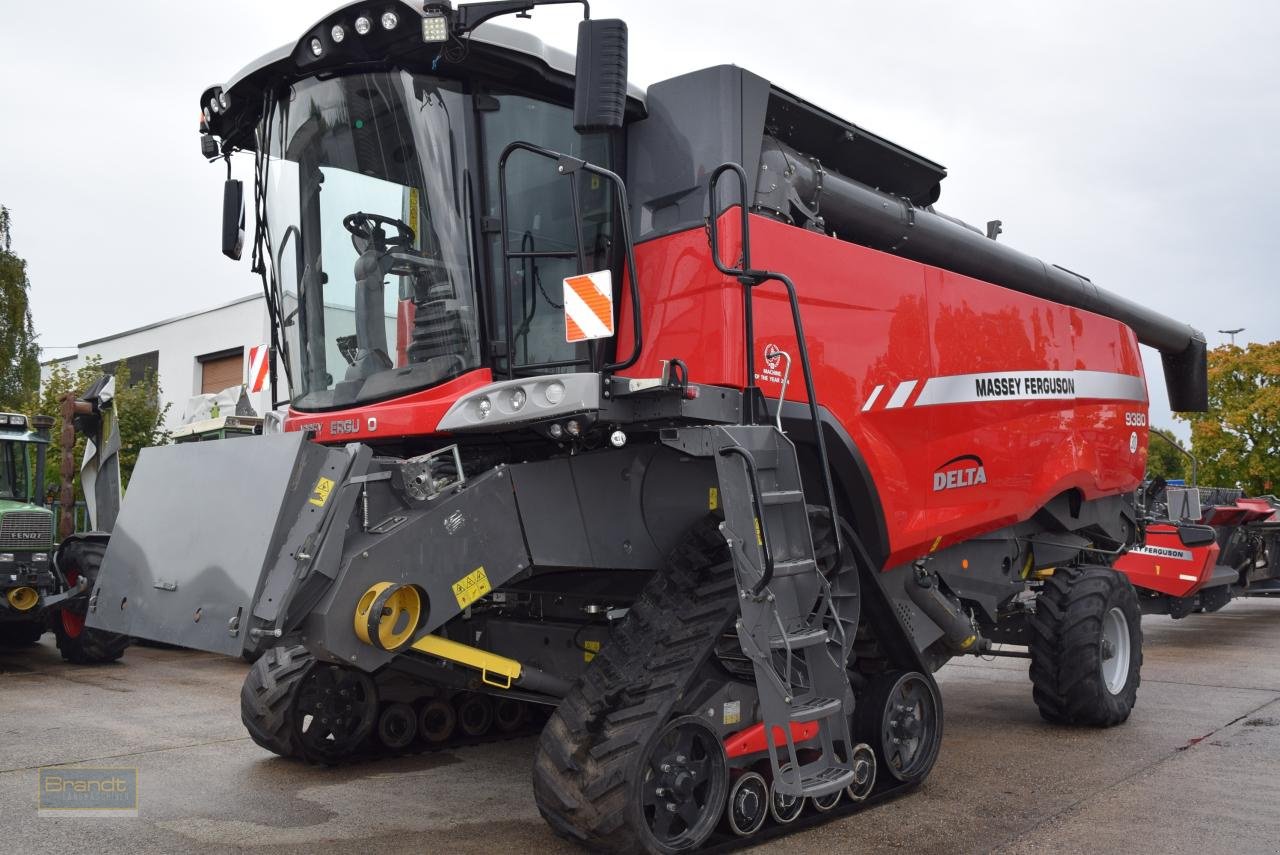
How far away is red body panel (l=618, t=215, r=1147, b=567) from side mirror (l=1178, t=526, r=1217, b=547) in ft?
13.7

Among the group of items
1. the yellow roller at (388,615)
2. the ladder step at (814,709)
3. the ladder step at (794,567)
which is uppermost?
the ladder step at (794,567)

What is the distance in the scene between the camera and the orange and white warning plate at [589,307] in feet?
14.3

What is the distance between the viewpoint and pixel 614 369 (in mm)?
4461

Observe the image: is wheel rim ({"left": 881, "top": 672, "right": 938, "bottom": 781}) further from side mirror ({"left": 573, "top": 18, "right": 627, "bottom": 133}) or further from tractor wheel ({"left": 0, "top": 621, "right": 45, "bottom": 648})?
tractor wheel ({"left": 0, "top": 621, "right": 45, "bottom": 648})

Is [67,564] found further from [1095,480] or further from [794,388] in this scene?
[1095,480]

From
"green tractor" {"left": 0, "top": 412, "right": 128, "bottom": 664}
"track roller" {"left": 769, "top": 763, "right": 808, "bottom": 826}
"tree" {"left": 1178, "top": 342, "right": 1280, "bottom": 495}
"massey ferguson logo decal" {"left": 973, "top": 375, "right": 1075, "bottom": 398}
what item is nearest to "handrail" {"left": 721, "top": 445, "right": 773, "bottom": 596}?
"track roller" {"left": 769, "top": 763, "right": 808, "bottom": 826}

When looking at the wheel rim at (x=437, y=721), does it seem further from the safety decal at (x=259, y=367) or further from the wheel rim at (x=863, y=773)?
the wheel rim at (x=863, y=773)

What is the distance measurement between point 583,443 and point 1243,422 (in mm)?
30411

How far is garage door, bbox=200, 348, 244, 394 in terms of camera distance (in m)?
23.2

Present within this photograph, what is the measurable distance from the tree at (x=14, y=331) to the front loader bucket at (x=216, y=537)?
25437 millimetres

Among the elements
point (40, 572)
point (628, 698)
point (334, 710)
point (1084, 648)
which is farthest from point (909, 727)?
point (40, 572)

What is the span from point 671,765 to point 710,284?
1905 millimetres

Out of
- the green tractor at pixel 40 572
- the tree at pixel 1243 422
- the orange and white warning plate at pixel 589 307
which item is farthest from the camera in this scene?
the tree at pixel 1243 422

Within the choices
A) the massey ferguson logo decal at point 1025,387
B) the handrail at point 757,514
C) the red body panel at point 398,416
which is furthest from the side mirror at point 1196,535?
the red body panel at point 398,416
